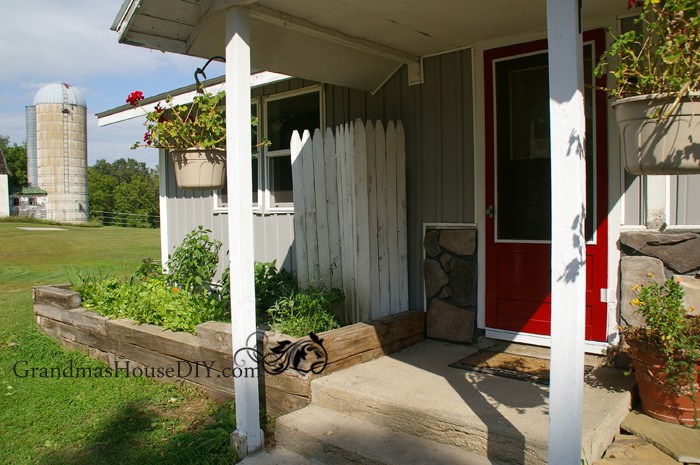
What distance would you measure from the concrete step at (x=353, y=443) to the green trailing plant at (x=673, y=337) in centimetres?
102

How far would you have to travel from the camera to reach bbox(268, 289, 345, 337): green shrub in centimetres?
382

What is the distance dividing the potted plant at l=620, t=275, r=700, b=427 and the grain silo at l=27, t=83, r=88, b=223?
1364 inches

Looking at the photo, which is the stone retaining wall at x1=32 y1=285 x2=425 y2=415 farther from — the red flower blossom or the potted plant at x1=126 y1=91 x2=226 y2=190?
the red flower blossom

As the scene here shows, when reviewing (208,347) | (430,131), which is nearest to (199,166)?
(208,347)

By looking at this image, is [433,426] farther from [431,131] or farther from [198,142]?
[198,142]

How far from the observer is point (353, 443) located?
9.39 ft

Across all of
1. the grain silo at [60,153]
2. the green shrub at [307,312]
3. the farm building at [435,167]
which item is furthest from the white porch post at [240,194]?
the grain silo at [60,153]

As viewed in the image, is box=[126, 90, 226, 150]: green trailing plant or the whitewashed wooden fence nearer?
box=[126, 90, 226, 150]: green trailing plant

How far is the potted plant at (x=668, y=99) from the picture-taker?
2.01 meters

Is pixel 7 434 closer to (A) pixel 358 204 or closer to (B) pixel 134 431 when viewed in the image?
(B) pixel 134 431

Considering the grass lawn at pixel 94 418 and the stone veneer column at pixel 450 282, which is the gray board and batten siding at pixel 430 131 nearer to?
the stone veneer column at pixel 450 282

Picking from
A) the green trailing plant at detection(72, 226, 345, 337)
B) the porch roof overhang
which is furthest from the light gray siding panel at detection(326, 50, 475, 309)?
the green trailing plant at detection(72, 226, 345, 337)

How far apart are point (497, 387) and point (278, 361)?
1.35 metres

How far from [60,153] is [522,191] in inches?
1388
